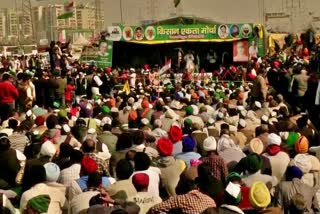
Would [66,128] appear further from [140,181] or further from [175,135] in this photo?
[140,181]

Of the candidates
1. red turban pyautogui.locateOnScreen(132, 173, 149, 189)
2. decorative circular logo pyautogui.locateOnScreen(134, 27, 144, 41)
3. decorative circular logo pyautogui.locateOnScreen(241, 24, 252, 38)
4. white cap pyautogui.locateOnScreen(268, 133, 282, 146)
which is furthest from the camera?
decorative circular logo pyautogui.locateOnScreen(134, 27, 144, 41)

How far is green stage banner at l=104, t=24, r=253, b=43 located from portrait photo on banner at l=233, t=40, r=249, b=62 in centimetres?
31

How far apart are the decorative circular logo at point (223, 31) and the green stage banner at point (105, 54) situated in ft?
17.4

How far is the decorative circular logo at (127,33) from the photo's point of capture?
3319 cm

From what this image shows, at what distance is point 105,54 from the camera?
33219mm

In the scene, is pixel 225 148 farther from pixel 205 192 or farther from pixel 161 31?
pixel 161 31

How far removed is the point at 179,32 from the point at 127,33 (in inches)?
101

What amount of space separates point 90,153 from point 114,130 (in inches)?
104

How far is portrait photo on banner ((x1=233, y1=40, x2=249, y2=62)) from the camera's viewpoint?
32469 mm

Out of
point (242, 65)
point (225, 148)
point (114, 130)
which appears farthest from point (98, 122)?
point (242, 65)

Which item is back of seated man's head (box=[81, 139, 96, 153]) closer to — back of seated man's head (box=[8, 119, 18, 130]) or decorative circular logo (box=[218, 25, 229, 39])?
back of seated man's head (box=[8, 119, 18, 130])

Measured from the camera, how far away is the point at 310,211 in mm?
7270

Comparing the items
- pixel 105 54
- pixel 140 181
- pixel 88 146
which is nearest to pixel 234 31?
pixel 105 54

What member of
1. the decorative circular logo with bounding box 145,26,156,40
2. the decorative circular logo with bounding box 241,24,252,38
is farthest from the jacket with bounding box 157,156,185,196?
the decorative circular logo with bounding box 145,26,156,40
